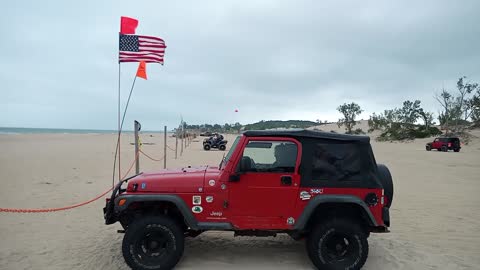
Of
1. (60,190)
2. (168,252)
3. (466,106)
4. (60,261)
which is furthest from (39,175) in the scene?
(466,106)

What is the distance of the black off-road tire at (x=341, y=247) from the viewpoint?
14.3ft

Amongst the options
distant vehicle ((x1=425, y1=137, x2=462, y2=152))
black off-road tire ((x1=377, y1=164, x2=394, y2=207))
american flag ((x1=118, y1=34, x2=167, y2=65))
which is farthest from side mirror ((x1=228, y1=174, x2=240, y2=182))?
distant vehicle ((x1=425, y1=137, x2=462, y2=152))

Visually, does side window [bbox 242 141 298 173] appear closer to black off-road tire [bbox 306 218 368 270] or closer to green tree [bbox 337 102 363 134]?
black off-road tire [bbox 306 218 368 270]

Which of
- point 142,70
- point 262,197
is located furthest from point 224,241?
point 142,70

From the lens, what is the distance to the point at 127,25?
7719 mm

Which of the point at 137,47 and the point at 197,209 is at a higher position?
the point at 137,47

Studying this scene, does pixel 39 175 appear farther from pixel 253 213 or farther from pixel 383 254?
pixel 383 254

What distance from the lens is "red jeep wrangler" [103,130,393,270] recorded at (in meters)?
4.34

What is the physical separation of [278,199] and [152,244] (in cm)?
181

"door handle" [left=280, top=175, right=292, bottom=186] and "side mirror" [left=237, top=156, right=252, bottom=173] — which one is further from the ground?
"side mirror" [left=237, top=156, right=252, bottom=173]

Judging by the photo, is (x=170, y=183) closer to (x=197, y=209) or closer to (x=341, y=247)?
(x=197, y=209)

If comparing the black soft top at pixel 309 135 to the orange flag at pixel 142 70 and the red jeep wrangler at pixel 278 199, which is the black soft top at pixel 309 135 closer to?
the red jeep wrangler at pixel 278 199

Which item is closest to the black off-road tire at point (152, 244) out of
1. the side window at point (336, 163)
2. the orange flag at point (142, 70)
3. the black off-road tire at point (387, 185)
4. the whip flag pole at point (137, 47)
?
the side window at point (336, 163)

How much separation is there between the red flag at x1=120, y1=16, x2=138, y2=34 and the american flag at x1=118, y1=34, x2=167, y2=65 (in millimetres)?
116
